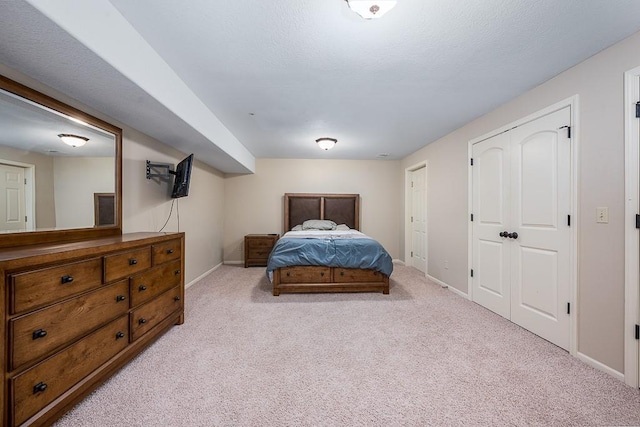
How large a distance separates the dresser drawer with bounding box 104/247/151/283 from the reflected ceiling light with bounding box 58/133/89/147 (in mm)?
979

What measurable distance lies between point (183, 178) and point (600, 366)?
409 cm

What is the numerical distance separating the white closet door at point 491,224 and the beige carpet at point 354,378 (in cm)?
31

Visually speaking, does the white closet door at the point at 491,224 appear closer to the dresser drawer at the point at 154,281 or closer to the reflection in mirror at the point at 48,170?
the dresser drawer at the point at 154,281

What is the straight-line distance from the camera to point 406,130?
365 cm

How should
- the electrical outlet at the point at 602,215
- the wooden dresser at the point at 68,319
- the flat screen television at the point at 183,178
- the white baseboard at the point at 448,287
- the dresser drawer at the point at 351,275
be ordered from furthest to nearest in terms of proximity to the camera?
the dresser drawer at the point at 351,275, the white baseboard at the point at 448,287, the flat screen television at the point at 183,178, the electrical outlet at the point at 602,215, the wooden dresser at the point at 68,319

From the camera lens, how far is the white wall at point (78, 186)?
6.01 feet

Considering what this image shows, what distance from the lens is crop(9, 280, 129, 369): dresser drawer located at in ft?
3.79

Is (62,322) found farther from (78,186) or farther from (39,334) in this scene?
(78,186)

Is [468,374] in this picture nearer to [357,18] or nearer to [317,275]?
[317,275]

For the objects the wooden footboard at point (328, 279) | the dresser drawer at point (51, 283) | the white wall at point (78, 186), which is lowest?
the wooden footboard at point (328, 279)

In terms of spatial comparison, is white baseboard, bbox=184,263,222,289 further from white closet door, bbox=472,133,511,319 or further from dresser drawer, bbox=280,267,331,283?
white closet door, bbox=472,133,511,319

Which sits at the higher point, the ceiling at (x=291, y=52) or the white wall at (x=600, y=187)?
the ceiling at (x=291, y=52)

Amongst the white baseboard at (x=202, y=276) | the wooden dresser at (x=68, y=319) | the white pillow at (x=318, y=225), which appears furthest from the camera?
the white pillow at (x=318, y=225)

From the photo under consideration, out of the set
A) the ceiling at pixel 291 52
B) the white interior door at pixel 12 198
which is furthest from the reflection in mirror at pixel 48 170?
the ceiling at pixel 291 52
